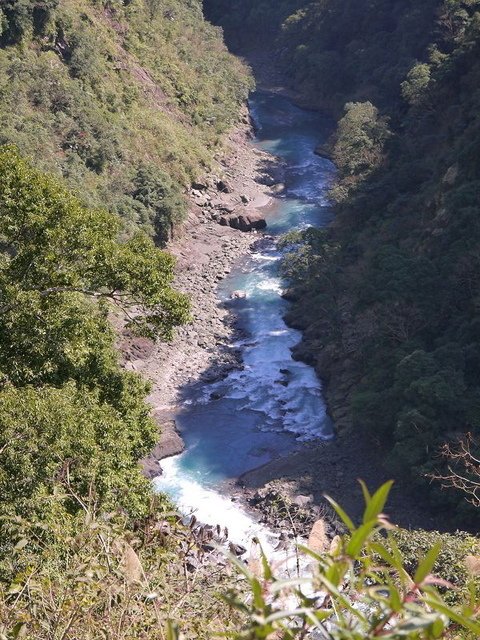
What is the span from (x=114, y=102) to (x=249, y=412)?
23.3 m

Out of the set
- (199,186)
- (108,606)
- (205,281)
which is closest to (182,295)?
(108,606)

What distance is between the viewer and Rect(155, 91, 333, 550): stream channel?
916 inches

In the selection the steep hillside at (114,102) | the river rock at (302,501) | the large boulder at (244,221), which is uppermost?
the steep hillside at (114,102)

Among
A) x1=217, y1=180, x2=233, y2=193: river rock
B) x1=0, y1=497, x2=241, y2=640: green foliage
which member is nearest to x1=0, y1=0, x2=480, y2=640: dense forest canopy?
x1=0, y1=497, x2=241, y2=640: green foliage

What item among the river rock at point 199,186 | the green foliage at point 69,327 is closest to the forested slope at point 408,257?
the river rock at point 199,186

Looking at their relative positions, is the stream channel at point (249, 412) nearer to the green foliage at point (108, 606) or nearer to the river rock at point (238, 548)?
the river rock at point (238, 548)

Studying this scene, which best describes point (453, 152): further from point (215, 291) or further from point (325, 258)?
point (215, 291)

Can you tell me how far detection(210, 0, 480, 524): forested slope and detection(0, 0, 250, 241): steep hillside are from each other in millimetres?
8705

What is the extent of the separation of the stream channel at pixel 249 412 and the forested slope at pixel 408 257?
125cm

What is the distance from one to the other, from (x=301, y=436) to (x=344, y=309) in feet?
24.4

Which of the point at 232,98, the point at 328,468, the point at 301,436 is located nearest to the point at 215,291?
the point at 301,436

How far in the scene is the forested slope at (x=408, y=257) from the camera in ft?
76.1

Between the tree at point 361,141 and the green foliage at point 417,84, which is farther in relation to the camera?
the green foliage at point 417,84

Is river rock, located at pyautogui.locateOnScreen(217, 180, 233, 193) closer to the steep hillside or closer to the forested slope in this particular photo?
the steep hillside
